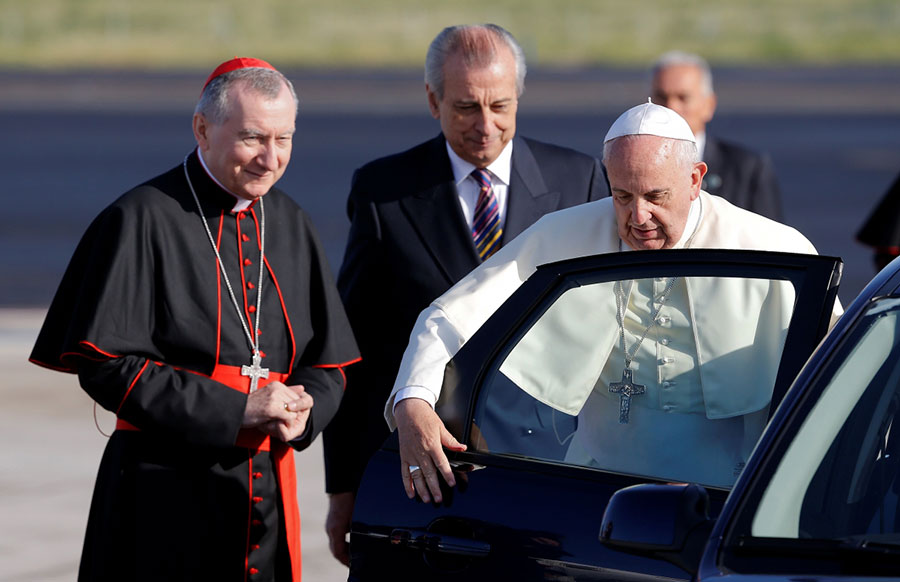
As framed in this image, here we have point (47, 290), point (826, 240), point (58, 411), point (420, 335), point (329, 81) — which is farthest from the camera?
point (329, 81)

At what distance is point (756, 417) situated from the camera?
309 centimetres

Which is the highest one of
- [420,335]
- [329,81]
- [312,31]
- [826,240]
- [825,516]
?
[312,31]

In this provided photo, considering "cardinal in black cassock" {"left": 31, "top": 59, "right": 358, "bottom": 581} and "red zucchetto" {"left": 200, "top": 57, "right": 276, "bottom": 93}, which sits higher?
"red zucchetto" {"left": 200, "top": 57, "right": 276, "bottom": 93}

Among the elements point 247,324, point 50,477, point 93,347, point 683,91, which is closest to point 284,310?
point 247,324

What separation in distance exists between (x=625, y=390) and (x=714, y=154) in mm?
3111

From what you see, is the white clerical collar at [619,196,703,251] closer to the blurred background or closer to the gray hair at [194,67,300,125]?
the gray hair at [194,67,300,125]

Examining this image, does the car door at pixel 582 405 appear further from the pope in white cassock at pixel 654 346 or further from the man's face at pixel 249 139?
the man's face at pixel 249 139

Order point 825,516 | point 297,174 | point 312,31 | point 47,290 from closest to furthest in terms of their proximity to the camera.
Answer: point 825,516
point 47,290
point 297,174
point 312,31

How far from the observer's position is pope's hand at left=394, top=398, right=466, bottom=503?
126 inches

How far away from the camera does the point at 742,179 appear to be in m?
6.10

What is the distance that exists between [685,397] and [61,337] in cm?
154

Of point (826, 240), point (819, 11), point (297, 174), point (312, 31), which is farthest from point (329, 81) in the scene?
point (819, 11)

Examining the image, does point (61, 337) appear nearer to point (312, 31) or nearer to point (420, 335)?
point (420, 335)

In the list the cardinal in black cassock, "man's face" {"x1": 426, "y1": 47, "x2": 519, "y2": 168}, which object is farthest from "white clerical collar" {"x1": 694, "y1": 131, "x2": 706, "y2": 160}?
the cardinal in black cassock
